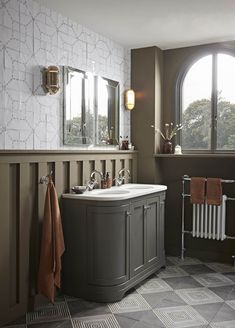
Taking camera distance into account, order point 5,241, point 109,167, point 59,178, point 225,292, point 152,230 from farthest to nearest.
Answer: point 109,167
point 152,230
point 225,292
point 59,178
point 5,241

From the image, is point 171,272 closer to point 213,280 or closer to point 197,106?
point 213,280

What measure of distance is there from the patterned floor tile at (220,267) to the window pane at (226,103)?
130cm

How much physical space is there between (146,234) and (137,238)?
7.4 inches

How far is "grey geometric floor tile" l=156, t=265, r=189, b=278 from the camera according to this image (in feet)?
12.2

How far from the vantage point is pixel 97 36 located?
3785mm

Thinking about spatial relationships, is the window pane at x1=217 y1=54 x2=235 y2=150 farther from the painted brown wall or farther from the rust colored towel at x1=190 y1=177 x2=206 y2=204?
the painted brown wall

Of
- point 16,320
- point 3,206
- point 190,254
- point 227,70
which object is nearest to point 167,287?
point 190,254

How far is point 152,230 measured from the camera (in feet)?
11.9

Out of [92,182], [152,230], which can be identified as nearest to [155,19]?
[92,182]

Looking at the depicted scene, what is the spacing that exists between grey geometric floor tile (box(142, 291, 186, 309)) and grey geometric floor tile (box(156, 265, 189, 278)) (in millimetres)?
444

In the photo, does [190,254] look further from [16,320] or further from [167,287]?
[16,320]

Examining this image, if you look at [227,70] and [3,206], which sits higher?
[227,70]

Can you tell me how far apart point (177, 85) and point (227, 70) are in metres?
0.60

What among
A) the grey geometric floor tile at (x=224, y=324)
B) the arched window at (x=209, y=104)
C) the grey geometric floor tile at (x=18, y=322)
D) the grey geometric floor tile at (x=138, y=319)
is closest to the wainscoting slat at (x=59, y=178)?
the grey geometric floor tile at (x=18, y=322)
